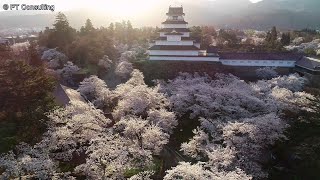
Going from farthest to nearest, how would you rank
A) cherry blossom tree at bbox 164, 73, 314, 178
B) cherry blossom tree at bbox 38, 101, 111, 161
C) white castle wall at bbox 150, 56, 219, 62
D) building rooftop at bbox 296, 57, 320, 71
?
white castle wall at bbox 150, 56, 219, 62, building rooftop at bbox 296, 57, 320, 71, cherry blossom tree at bbox 164, 73, 314, 178, cherry blossom tree at bbox 38, 101, 111, 161

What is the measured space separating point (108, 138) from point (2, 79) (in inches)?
287

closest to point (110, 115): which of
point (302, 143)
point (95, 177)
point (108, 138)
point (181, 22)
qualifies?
point (108, 138)

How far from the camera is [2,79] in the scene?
19.0 m

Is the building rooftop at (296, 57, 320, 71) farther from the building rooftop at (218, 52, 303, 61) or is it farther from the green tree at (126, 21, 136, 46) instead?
the green tree at (126, 21, 136, 46)

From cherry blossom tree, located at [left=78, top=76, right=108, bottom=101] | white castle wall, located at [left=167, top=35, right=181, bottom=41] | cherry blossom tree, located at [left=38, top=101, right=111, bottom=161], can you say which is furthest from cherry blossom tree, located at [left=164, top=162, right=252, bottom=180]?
white castle wall, located at [left=167, top=35, right=181, bottom=41]

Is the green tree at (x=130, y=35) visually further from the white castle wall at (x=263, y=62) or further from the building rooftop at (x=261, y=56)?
the white castle wall at (x=263, y=62)

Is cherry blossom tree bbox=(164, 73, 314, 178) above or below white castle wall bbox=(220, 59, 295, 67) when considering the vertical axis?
below

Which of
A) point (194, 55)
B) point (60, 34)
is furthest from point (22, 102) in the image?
point (60, 34)

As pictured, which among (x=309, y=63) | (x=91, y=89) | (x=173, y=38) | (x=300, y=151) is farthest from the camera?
(x=173, y=38)

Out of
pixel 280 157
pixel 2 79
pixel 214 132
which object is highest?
pixel 2 79

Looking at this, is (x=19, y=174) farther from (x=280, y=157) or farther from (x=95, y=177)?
(x=280, y=157)

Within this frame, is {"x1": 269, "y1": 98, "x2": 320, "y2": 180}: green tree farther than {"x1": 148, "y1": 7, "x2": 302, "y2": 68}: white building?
No

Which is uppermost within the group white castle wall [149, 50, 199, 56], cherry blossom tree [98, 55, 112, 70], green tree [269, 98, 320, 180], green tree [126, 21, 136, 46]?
green tree [126, 21, 136, 46]

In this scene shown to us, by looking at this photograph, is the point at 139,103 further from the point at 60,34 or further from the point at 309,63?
the point at 60,34
